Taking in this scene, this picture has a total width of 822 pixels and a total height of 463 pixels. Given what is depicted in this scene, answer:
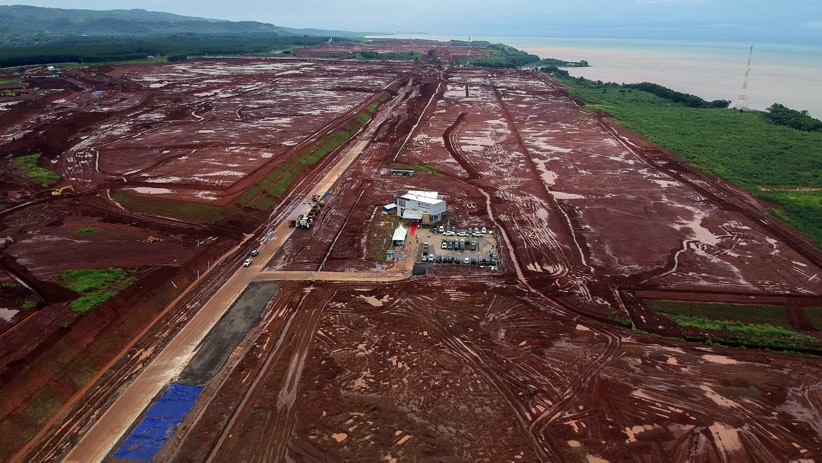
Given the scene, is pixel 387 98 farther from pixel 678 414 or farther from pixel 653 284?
pixel 678 414

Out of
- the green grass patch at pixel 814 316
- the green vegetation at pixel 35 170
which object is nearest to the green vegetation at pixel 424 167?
the green grass patch at pixel 814 316

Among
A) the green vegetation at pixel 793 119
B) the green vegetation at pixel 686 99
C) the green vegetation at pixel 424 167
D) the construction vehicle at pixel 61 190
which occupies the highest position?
the green vegetation at pixel 686 99

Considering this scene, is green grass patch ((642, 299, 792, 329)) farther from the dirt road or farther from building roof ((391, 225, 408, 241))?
the dirt road

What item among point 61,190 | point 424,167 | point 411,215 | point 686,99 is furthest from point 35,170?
point 686,99

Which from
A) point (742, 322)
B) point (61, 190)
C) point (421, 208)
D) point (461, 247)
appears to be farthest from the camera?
point (61, 190)

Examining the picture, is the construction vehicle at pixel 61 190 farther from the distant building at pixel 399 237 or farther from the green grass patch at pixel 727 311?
the green grass patch at pixel 727 311

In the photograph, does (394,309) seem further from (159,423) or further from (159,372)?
(159,423)
